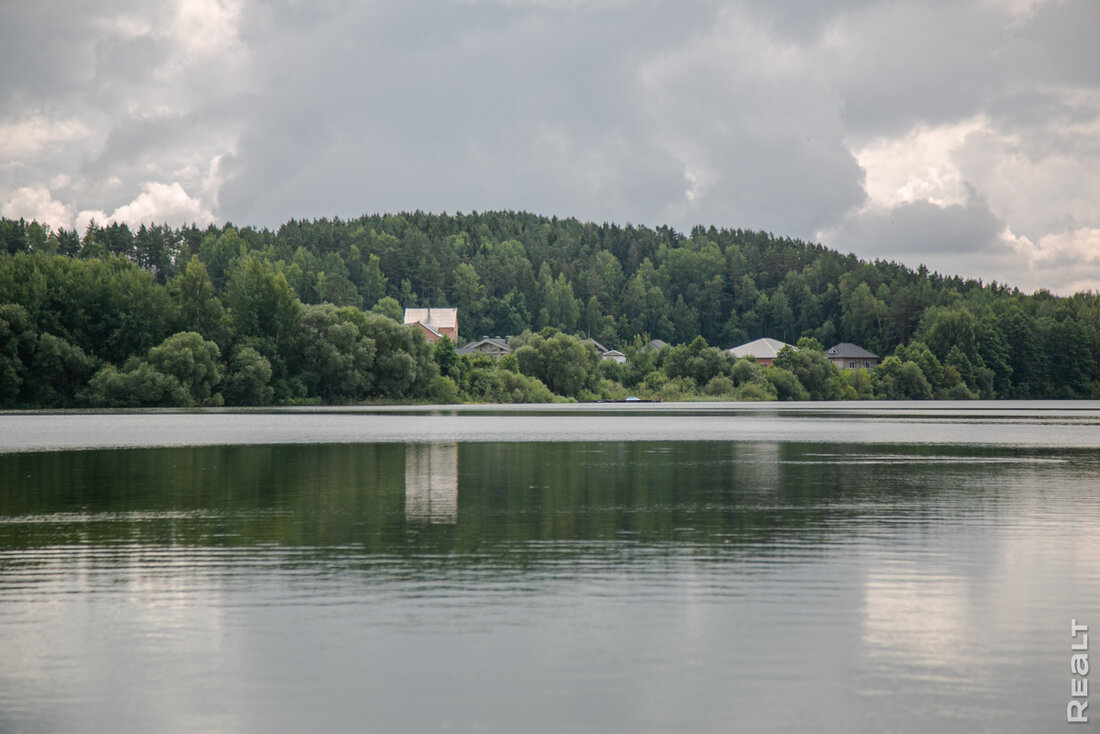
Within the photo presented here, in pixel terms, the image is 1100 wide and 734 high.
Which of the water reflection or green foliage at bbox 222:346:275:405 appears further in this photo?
Result: green foliage at bbox 222:346:275:405

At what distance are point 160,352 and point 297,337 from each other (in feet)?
65.1

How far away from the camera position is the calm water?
882 centimetres

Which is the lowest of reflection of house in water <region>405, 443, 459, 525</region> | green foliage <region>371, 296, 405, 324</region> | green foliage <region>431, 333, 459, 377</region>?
reflection of house in water <region>405, 443, 459, 525</region>

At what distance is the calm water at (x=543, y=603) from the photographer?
8.82 meters

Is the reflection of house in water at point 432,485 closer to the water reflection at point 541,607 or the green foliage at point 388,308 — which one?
the water reflection at point 541,607

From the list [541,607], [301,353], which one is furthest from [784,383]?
[541,607]

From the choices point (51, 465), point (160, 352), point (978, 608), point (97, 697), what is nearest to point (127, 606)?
point (97, 697)

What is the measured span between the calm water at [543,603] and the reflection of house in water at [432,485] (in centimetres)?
21

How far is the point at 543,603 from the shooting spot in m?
12.6

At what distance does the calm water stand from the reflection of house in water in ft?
0.69

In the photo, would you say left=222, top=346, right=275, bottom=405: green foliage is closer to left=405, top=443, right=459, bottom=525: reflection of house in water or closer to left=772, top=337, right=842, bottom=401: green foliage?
left=405, top=443, right=459, bottom=525: reflection of house in water

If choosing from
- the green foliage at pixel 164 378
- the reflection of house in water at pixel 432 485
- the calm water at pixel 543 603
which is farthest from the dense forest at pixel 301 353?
the calm water at pixel 543 603

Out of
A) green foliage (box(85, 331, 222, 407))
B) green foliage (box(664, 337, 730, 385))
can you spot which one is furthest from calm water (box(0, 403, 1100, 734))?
green foliage (box(664, 337, 730, 385))

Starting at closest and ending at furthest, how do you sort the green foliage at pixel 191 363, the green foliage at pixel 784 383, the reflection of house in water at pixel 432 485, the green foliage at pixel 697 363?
the reflection of house in water at pixel 432 485 < the green foliage at pixel 191 363 < the green foliage at pixel 784 383 < the green foliage at pixel 697 363
